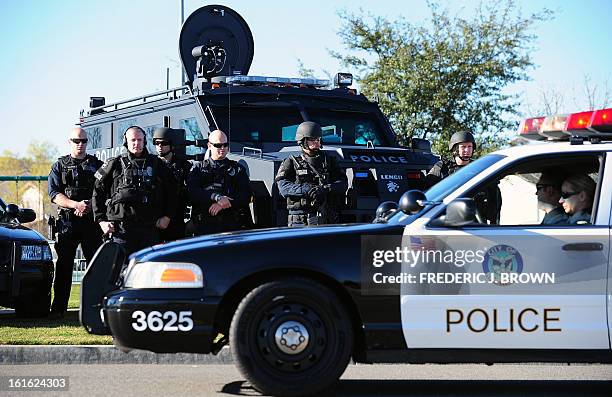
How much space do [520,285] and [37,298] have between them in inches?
230

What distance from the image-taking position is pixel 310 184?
9.75m

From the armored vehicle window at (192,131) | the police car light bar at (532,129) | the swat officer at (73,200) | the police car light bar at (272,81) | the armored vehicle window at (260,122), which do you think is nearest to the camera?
the police car light bar at (532,129)

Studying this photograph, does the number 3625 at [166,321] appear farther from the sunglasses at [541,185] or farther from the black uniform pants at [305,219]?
the black uniform pants at [305,219]

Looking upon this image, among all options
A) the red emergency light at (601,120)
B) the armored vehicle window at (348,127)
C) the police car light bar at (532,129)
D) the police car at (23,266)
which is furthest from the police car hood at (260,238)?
the armored vehicle window at (348,127)

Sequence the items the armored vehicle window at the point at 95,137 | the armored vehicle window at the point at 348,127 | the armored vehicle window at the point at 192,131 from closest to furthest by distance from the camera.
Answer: the armored vehicle window at the point at 192,131 < the armored vehicle window at the point at 348,127 < the armored vehicle window at the point at 95,137

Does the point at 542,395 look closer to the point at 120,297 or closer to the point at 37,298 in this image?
the point at 120,297

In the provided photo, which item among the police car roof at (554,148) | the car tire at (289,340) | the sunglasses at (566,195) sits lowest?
the car tire at (289,340)

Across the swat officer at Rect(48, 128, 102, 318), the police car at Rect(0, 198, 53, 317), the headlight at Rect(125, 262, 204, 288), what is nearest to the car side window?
the headlight at Rect(125, 262, 204, 288)

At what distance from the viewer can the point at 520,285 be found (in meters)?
6.13

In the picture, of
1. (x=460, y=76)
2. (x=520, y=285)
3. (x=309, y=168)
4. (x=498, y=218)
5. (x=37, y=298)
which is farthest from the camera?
(x=460, y=76)

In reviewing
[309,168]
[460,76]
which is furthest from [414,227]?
[460,76]

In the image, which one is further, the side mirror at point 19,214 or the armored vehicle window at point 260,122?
the armored vehicle window at point 260,122

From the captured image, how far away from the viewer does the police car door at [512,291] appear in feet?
20.0

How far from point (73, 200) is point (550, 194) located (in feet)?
17.0
